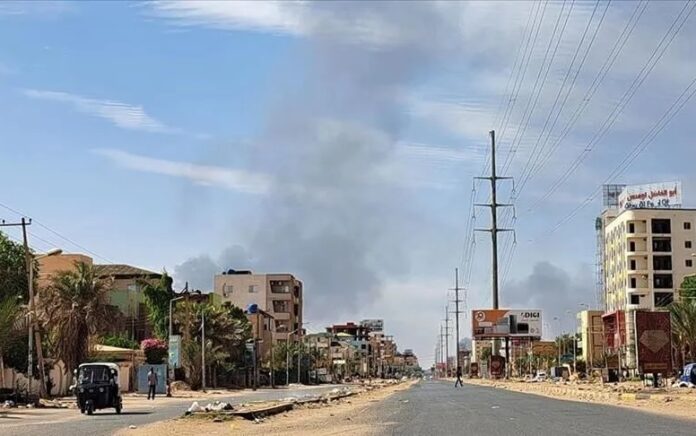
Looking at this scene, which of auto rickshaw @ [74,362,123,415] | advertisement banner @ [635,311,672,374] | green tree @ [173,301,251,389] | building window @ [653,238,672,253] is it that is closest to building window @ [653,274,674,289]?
building window @ [653,238,672,253]

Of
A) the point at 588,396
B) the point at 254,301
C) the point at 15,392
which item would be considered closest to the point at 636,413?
the point at 588,396

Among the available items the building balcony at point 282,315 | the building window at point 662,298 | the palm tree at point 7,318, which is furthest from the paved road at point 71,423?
the building balcony at point 282,315

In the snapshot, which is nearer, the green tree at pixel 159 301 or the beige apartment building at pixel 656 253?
the green tree at pixel 159 301

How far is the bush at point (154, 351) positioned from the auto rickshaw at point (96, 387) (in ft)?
177

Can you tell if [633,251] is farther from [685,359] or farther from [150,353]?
[150,353]

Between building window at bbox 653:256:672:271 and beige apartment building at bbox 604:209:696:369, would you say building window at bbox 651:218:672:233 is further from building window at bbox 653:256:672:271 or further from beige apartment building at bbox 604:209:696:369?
building window at bbox 653:256:672:271

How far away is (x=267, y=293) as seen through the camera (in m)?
180

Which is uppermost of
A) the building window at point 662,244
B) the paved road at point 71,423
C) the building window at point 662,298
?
the building window at point 662,244

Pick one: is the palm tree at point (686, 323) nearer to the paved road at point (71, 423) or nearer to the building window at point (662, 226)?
the building window at point (662, 226)

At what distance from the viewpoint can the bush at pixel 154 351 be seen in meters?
98.9

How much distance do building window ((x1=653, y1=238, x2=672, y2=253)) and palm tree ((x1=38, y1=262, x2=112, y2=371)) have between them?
110m

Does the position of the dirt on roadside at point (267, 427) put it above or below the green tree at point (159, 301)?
below

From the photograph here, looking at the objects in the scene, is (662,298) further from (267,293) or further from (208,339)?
(208,339)

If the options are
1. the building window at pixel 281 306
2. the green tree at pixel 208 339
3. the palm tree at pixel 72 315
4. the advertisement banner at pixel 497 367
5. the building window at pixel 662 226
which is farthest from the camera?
the building window at pixel 281 306
